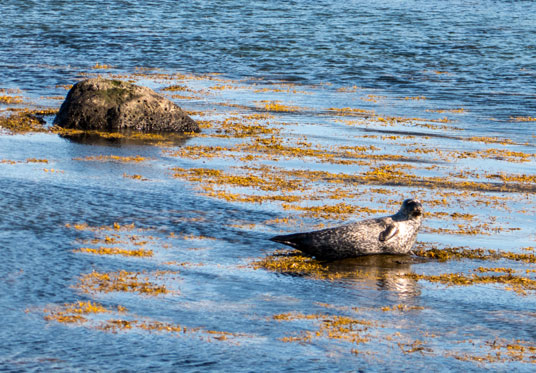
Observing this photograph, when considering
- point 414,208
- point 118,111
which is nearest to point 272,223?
point 414,208

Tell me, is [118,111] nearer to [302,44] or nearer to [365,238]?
[365,238]

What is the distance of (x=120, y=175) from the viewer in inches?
556

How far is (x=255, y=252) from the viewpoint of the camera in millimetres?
10352

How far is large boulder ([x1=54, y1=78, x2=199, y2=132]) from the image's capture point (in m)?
18.6

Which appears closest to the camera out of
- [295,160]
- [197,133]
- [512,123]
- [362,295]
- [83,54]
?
[362,295]

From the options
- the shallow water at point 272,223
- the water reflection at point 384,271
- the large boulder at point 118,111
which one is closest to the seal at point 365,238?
the water reflection at point 384,271

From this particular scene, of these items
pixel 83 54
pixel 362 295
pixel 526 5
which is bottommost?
pixel 362 295

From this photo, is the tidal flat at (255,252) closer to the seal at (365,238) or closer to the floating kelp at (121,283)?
the floating kelp at (121,283)

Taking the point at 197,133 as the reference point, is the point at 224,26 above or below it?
above

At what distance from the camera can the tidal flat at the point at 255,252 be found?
24.5 ft

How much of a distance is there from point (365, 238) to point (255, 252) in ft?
4.25

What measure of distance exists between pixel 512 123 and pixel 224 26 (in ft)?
81.4

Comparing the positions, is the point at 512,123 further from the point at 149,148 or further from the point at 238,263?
the point at 238,263

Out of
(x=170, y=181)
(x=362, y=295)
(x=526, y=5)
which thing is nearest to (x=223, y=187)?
(x=170, y=181)
